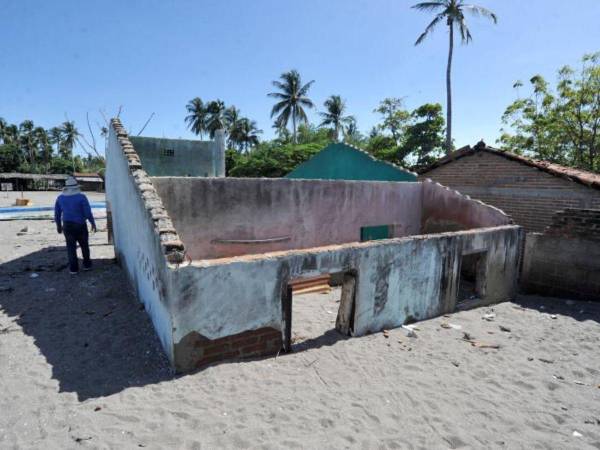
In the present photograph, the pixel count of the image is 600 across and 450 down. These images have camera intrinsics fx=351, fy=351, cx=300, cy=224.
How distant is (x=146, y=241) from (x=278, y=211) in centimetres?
408

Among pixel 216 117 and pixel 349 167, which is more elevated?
pixel 216 117

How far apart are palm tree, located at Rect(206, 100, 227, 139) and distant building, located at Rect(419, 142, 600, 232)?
36.2m

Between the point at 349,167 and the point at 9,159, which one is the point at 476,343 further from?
the point at 9,159

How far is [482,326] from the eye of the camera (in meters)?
5.99

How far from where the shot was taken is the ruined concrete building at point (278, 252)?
3979 millimetres

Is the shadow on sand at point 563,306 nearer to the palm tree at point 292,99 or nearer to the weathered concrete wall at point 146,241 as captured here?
the weathered concrete wall at point 146,241

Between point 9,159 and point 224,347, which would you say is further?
point 9,159

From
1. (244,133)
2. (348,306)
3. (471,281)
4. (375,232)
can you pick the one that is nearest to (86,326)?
(348,306)

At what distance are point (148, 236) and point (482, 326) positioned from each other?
5516mm

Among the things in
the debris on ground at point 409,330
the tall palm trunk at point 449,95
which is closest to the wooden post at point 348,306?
the debris on ground at point 409,330

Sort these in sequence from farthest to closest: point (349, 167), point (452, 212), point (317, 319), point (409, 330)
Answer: point (349, 167) → point (452, 212) → point (317, 319) → point (409, 330)

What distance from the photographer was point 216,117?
43.2m

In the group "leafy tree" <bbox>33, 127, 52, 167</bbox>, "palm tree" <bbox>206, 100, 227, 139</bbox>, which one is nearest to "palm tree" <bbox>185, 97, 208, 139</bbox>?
"palm tree" <bbox>206, 100, 227, 139</bbox>

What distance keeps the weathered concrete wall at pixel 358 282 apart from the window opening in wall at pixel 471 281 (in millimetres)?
109
